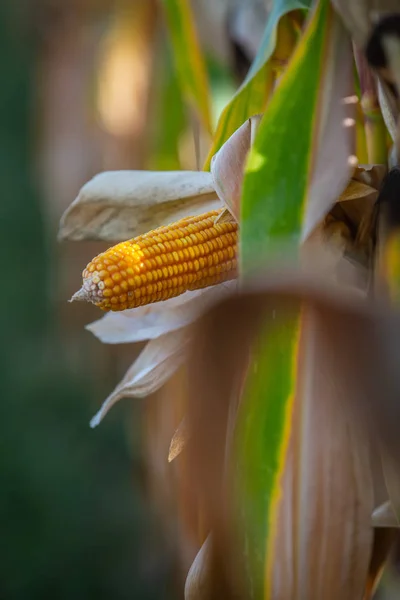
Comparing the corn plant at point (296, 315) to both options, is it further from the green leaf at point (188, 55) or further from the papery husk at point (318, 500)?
the green leaf at point (188, 55)

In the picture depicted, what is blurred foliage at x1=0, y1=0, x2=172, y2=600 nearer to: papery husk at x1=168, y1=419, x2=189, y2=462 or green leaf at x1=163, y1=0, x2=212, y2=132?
green leaf at x1=163, y1=0, x2=212, y2=132

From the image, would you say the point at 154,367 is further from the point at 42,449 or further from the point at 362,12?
the point at 42,449

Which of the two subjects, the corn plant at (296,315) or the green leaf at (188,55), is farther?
the green leaf at (188,55)

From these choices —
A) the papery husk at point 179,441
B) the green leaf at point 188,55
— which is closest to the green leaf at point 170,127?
the green leaf at point 188,55

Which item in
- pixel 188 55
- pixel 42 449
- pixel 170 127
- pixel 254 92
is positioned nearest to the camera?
pixel 254 92

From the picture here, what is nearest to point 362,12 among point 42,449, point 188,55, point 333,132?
point 333,132

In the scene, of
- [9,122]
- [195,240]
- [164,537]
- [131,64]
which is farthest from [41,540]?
Answer: [195,240]
